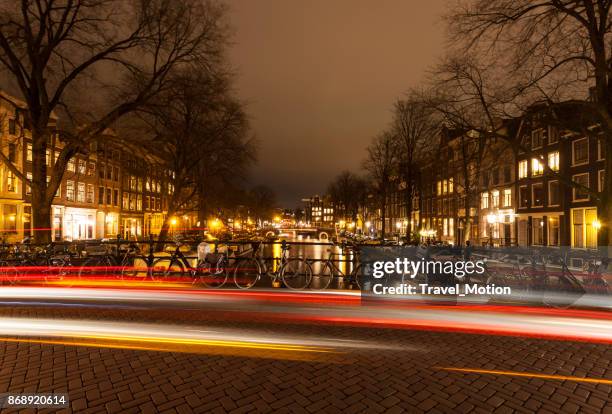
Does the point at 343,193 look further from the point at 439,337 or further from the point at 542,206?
the point at 439,337

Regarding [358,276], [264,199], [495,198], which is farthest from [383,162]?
[264,199]

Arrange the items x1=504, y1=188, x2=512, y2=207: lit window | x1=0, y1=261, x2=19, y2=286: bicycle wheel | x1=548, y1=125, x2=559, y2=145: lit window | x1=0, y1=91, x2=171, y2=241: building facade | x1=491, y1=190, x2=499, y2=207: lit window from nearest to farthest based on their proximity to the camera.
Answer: x1=0, y1=261, x2=19, y2=286: bicycle wheel → x1=0, y1=91, x2=171, y2=241: building facade → x1=548, y1=125, x2=559, y2=145: lit window → x1=504, y1=188, x2=512, y2=207: lit window → x1=491, y1=190, x2=499, y2=207: lit window

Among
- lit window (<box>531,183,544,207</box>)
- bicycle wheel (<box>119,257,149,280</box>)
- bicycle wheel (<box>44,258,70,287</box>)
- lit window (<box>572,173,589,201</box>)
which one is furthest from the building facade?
lit window (<box>531,183,544,207</box>)

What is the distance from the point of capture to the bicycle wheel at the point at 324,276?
12734 mm

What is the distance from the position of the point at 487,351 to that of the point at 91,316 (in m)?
8.53

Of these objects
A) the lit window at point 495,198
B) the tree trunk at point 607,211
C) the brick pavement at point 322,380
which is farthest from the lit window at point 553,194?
the brick pavement at point 322,380

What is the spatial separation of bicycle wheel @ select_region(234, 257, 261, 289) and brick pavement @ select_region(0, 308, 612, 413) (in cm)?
588

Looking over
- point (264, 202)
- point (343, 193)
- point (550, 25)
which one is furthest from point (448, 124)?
point (264, 202)

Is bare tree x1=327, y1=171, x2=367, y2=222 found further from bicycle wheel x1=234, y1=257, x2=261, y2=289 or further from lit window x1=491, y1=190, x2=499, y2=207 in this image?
bicycle wheel x1=234, y1=257, x2=261, y2=289

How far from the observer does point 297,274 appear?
12469mm

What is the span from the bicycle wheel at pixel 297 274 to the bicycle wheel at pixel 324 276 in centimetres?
28

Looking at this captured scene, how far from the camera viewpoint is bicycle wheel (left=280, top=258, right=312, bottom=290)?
490 inches

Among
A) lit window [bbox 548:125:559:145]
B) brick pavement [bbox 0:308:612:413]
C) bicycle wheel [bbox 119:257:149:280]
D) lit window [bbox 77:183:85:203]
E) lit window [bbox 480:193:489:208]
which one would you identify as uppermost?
lit window [bbox 548:125:559:145]

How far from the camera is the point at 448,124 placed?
68.5 feet
